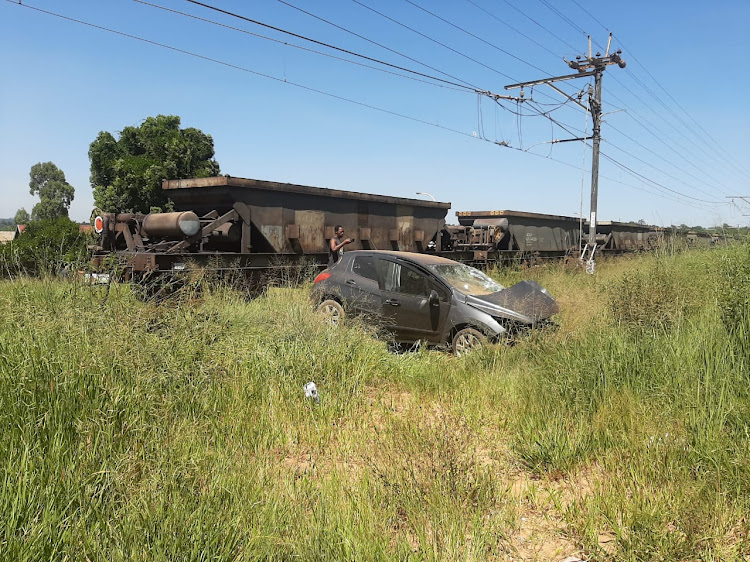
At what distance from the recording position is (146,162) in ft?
138

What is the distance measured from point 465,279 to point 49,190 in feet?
434

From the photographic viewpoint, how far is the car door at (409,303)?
8.38 meters

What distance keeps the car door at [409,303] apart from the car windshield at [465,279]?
26 centimetres

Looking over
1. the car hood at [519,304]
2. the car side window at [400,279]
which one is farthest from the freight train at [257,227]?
the car hood at [519,304]

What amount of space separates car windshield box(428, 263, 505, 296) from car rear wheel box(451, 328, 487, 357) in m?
0.68

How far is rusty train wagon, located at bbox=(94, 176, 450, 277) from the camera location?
12.6 meters

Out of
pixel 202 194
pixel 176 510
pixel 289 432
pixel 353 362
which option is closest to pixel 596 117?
pixel 202 194

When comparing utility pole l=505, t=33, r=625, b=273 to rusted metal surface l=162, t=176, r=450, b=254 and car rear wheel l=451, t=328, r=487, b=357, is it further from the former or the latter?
car rear wheel l=451, t=328, r=487, b=357

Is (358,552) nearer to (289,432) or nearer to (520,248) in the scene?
(289,432)

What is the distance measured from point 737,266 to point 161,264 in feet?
34.7

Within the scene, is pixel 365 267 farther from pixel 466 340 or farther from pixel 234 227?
pixel 234 227

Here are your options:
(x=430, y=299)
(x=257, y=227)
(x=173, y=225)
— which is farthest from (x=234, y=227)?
(x=430, y=299)

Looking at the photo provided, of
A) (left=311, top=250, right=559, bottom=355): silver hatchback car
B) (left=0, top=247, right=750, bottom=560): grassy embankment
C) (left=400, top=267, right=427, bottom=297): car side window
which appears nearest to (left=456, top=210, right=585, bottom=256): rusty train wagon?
(left=311, top=250, right=559, bottom=355): silver hatchback car

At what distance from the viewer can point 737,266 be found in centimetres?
639
